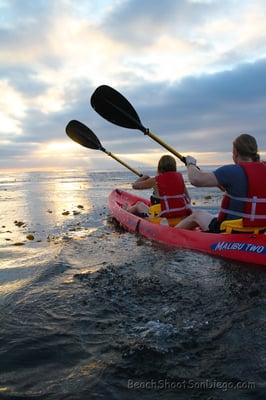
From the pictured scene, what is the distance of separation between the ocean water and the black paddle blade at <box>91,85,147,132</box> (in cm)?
305

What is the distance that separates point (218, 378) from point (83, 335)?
1174 mm

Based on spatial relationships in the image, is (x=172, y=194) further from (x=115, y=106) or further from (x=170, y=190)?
(x=115, y=106)

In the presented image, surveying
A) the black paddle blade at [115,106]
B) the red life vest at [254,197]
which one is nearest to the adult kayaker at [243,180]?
the red life vest at [254,197]

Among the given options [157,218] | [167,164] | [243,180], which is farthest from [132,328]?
[157,218]

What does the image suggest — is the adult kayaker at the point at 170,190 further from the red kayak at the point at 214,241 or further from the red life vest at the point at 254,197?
the red life vest at the point at 254,197

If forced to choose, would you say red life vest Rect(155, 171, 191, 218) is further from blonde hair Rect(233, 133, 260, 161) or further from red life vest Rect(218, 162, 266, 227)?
blonde hair Rect(233, 133, 260, 161)

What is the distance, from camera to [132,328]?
3.37 m

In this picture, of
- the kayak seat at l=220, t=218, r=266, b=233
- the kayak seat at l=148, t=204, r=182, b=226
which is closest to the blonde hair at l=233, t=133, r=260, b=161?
the kayak seat at l=220, t=218, r=266, b=233

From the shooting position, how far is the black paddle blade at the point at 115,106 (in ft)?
26.8

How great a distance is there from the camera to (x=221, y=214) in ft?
20.0

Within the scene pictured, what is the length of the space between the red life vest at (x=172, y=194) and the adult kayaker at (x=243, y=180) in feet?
6.00

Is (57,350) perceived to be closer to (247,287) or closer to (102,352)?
(102,352)

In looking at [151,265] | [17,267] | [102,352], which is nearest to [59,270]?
[17,267]

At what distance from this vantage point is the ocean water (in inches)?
102
